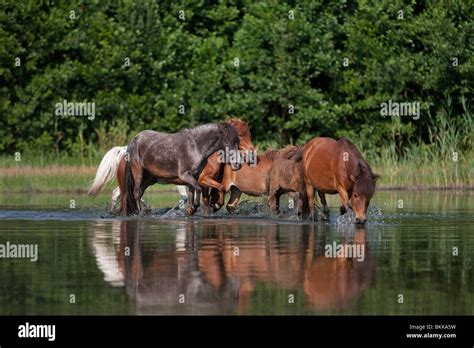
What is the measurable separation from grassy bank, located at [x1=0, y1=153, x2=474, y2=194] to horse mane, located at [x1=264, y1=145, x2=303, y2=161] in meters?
8.91

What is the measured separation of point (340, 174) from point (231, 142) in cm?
343

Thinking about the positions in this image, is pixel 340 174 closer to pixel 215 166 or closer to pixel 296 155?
pixel 296 155

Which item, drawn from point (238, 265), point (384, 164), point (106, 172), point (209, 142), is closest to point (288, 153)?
point (209, 142)

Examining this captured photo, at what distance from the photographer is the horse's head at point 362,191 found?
18172 millimetres

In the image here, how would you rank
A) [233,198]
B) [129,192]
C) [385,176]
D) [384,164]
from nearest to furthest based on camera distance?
[129,192]
[233,198]
[385,176]
[384,164]

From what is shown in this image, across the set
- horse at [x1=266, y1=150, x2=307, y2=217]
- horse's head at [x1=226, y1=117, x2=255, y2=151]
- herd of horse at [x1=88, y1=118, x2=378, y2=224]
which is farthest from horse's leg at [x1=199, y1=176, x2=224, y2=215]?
horse at [x1=266, y1=150, x2=307, y2=217]

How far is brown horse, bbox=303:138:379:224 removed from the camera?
18.2m

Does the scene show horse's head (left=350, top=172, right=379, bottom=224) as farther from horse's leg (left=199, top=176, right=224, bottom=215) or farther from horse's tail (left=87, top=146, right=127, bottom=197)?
horse's tail (left=87, top=146, right=127, bottom=197)

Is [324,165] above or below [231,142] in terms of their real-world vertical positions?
below

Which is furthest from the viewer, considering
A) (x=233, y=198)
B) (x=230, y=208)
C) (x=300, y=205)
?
(x=233, y=198)

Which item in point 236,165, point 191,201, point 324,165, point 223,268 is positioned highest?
point 236,165

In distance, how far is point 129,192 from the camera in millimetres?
22016
